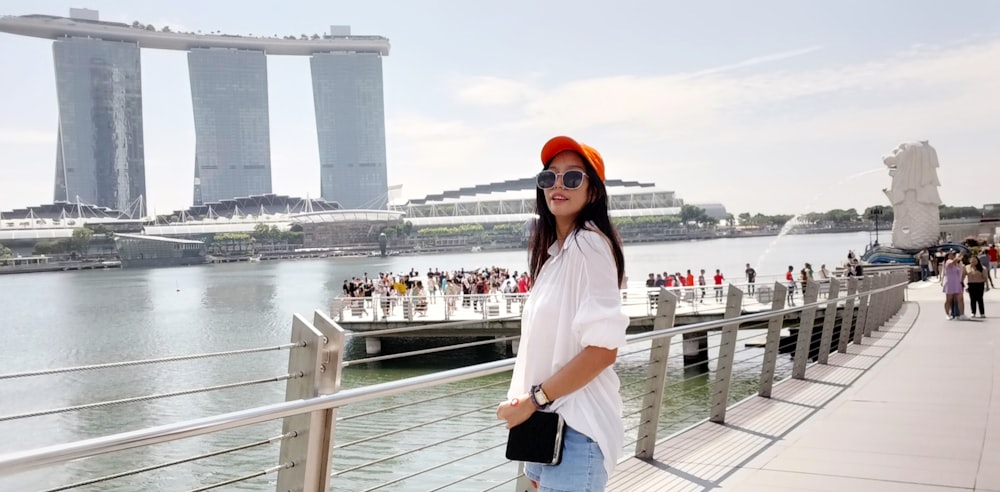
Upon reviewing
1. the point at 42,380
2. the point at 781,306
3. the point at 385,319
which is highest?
the point at 781,306

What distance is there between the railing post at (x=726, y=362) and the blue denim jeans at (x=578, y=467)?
13.2 ft

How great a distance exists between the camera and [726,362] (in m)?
6.30

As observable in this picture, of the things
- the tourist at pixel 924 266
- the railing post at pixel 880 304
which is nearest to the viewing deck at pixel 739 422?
the railing post at pixel 880 304

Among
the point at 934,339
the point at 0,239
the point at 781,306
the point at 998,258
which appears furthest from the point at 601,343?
the point at 0,239

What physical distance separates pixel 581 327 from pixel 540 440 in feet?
1.08

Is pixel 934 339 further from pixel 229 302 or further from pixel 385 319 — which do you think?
pixel 229 302

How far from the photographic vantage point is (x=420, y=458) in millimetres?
13172

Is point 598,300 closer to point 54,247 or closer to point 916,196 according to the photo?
point 916,196

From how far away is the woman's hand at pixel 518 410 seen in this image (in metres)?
2.32

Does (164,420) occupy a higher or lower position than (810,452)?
lower

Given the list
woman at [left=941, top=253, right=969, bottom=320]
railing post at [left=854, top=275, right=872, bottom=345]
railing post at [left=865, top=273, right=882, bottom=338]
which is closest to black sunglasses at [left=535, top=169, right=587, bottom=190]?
railing post at [left=854, top=275, right=872, bottom=345]

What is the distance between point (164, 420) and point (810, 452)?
15.2m

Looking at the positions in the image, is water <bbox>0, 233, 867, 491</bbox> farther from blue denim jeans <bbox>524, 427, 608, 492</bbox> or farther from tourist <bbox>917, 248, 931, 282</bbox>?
tourist <bbox>917, 248, 931, 282</bbox>

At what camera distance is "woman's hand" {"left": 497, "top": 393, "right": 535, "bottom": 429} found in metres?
2.32
